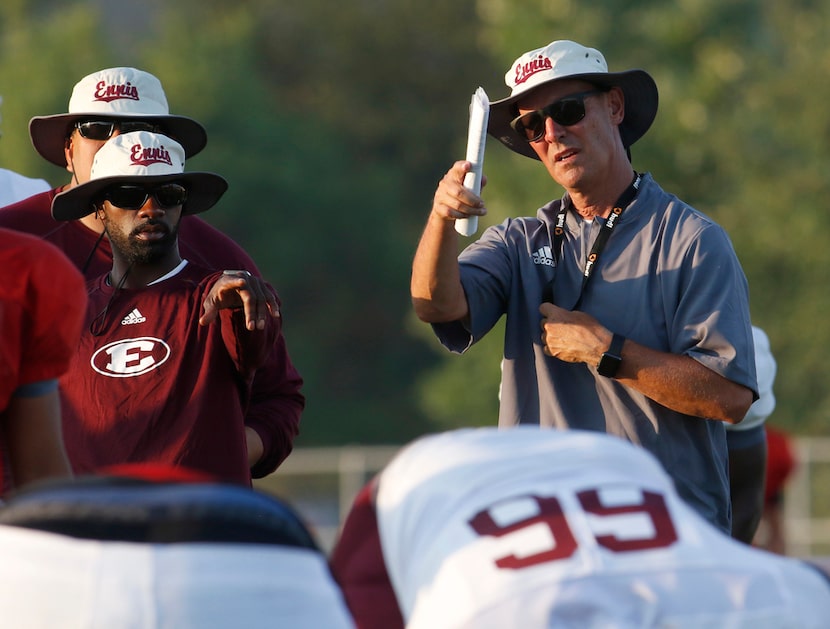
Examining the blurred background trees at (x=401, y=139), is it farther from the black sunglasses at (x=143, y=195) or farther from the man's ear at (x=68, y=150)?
the black sunglasses at (x=143, y=195)

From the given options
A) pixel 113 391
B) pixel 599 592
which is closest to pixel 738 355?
pixel 113 391

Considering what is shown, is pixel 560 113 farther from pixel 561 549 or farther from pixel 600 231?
pixel 561 549

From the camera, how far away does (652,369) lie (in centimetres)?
461

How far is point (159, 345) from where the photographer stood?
4840mm

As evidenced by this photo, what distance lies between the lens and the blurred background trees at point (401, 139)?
84.1ft

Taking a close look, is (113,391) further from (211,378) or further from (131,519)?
(131,519)

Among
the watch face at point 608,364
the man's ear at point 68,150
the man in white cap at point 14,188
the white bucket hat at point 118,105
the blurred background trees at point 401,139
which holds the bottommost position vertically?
the blurred background trees at point 401,139

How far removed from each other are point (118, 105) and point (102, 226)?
53 cm

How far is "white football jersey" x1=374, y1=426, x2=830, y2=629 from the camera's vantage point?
2613 mm

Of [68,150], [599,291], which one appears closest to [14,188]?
[68,150]

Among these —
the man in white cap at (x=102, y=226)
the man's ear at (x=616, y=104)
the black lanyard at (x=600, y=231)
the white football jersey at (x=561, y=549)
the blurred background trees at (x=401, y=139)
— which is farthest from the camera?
the blurred background trees at (x=401, y=139)

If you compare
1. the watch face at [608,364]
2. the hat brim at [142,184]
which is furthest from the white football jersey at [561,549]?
the hat brim at [142,184]

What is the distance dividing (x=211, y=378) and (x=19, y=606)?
7.63 ft

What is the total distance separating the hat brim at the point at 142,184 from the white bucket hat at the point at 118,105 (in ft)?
1.57
